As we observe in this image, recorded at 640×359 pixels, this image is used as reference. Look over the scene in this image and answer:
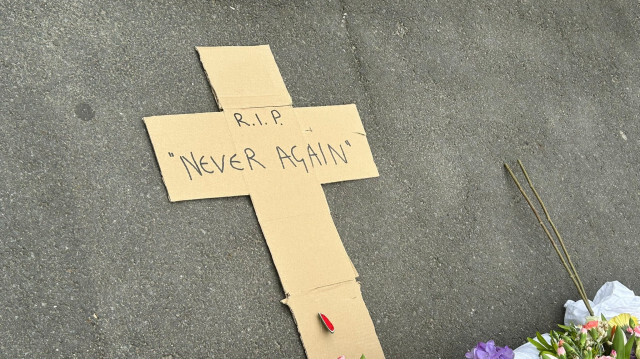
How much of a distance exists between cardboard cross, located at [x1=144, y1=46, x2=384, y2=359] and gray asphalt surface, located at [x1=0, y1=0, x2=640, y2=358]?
43 mm

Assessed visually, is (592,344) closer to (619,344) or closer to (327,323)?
(619,344)

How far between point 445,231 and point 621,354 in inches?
29.2

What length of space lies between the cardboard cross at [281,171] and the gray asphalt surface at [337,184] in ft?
0.14

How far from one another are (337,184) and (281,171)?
0.69 ft

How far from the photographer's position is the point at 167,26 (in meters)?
2.04

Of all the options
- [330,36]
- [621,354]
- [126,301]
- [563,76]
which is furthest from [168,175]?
[563,76]

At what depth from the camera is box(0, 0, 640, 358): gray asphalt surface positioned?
1688 mm

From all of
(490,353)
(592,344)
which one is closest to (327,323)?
(490,353)

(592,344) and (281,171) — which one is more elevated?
(281,171)

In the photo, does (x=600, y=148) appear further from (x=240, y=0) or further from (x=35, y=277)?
(x=35, y=277)

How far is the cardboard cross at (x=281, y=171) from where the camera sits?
1874 mm

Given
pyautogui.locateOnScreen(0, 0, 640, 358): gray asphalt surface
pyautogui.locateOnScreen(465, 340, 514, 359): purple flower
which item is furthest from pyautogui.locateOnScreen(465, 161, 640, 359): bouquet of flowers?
pyautogui.locateOnScreen(0, 0, 640, 358): gray asphalt surface

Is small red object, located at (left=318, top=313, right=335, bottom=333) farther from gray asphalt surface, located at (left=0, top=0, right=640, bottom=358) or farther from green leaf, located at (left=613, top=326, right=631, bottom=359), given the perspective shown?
green leaf, located at (left=613, top=326, right=631, bottom=359)

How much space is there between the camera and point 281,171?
6.57ft
